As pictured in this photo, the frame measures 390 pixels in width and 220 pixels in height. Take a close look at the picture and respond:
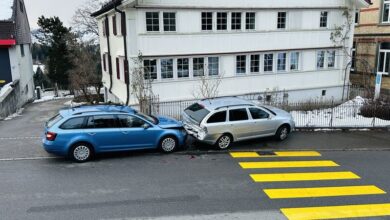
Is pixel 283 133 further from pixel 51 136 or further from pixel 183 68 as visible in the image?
pixel 51 136

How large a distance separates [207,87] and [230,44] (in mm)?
2813

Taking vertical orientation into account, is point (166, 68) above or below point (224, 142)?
above

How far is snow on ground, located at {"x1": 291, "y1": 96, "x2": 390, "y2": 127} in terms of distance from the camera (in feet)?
54.9

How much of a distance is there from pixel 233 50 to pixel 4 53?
1669 cm

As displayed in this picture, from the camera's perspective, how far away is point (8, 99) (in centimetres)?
2255

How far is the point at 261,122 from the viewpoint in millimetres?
13516

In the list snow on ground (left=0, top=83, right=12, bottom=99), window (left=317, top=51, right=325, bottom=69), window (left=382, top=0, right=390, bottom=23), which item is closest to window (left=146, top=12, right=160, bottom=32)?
snow on ground (left=0, top=83, right=12, bottom=99)

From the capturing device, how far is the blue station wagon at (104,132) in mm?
10856

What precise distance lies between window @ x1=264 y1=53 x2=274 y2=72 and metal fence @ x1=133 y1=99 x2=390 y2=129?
3491 mm

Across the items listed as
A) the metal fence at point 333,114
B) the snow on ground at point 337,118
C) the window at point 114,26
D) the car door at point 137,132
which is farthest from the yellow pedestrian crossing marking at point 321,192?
the window at point 114,26

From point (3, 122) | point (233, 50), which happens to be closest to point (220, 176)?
point (233, 50)

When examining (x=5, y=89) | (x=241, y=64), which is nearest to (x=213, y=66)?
(x=241, y=64)

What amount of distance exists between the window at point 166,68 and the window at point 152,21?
5.76 ft

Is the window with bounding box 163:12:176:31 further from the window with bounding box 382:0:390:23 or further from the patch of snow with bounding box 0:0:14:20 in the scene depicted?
the window with bounding box 382:0:390:23
